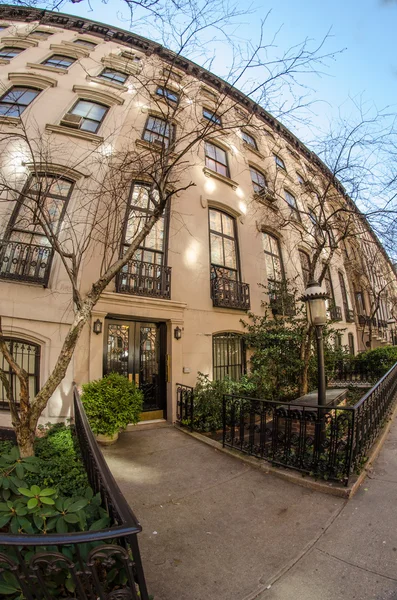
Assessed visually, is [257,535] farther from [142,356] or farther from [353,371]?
[353,371]

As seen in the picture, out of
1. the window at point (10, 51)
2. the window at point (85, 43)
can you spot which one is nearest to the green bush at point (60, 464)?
the window at point (10, 51)

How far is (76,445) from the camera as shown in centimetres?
490

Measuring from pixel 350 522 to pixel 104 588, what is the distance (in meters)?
2.62

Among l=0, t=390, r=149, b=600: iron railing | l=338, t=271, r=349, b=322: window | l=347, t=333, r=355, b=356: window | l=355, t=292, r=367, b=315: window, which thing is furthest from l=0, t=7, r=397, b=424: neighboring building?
l=355, t=292, r=367, b=315: window

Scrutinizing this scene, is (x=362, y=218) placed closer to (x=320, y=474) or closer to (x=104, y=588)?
(x=320, y=474)

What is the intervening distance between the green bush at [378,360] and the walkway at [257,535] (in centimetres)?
975

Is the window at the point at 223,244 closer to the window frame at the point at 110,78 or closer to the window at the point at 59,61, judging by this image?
the window frame at the point at 110,78

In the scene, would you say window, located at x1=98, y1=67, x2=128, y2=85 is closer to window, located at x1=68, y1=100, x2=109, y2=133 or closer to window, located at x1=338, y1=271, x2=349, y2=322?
window, located at x1=68, y1=100, x2=109, y2=133

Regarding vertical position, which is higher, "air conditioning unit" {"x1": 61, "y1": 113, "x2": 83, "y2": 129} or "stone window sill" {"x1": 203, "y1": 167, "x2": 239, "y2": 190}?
"air conditioning unit" {"x1": 61, "y1": 113, "x2": 83, "y2": 129}

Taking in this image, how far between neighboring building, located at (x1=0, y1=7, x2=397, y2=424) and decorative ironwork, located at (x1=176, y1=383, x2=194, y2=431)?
21cm

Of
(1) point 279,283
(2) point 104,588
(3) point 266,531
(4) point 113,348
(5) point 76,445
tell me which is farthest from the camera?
(1) point 279,283

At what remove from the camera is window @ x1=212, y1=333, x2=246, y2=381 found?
341 inches

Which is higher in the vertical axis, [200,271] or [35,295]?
[200,271]

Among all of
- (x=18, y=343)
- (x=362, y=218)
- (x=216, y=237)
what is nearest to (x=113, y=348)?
(x=18, y=343)
